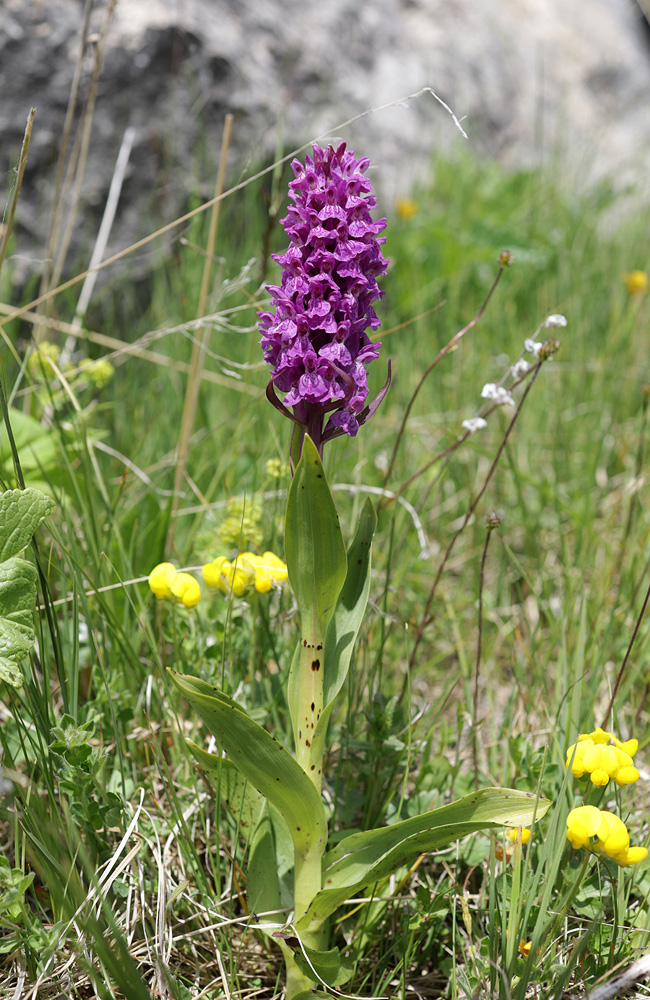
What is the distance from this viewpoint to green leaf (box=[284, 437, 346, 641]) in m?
1.09

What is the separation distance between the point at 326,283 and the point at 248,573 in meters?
0.63

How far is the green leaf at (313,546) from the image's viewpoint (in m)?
1.09

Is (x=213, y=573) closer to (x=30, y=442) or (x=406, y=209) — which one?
(x=30, y=442)

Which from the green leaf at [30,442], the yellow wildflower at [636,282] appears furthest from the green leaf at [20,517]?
the yellow wildflower at [636,282]

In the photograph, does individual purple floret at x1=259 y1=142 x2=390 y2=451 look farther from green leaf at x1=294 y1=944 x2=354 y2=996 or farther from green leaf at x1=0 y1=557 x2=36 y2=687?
green leaf at x1=294 y1=944 x2=354 y2=996

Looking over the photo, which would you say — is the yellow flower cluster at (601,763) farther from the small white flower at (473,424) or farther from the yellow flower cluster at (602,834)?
the small white flower at (473,424)

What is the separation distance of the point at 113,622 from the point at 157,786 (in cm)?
37

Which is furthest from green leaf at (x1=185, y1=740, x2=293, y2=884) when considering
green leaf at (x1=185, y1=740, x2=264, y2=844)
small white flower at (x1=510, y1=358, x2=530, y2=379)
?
small white flower at (x1=510, y1=358, x2=530, y2=379)

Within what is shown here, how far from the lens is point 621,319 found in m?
3.48

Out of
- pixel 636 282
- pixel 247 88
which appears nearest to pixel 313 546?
pixel 636 282

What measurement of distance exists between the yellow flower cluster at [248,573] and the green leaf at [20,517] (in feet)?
1.18

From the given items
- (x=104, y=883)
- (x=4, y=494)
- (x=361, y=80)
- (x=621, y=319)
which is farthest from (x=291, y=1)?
(x=104, y=883)

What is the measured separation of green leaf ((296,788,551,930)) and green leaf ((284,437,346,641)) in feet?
1.11

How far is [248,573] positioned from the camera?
1477 millimetres
